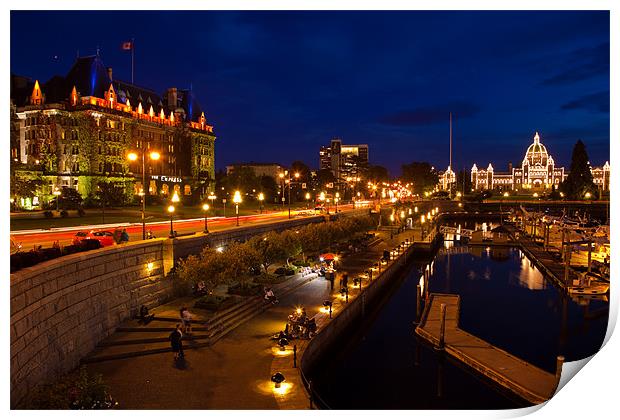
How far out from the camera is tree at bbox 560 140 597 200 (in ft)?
457

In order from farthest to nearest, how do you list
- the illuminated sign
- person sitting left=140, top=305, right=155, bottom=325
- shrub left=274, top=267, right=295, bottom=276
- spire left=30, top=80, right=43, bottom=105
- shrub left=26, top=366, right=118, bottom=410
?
the illuminated sign → spire left=30, top=80, right=43, bottom=105 → shrub left=274, top=267, right=295, bottom=276 → person sitting left=140, top=305, right=155, bottom=325 → shrub left=26, top=366, right=118, bottom=410

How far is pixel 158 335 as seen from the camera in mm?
25844

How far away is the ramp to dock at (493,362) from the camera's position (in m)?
23.8

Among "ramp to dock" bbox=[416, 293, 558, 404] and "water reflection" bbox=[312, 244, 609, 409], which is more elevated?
"ramp to dock" bbox=[416, 293, 558, 404]

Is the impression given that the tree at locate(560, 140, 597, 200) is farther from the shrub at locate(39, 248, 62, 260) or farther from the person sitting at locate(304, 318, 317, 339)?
the shrub at locate(39, 248, 62, 260)

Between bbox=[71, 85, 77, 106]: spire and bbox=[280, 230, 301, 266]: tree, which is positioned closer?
bbox=[280, 230, 301, 266]: tree

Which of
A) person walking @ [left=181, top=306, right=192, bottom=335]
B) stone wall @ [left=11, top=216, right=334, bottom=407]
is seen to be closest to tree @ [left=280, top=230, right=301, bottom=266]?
stone wall @ [left=11, top=216, right=334, bottom=407]

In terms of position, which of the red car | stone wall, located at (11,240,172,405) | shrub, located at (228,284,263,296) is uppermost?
the red car

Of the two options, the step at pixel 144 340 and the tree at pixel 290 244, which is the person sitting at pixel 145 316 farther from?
the tree at pixel 290 244

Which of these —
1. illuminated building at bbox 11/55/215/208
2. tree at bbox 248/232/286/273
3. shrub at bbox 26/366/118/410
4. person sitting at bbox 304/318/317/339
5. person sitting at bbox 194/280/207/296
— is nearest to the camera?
shrub at bbox 26/366/118/410

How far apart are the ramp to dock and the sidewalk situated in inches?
430

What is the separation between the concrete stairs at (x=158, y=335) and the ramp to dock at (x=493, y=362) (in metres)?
12.7

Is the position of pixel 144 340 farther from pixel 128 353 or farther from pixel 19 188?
pixel 19 188
